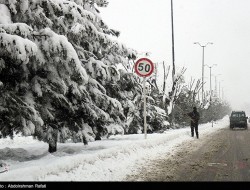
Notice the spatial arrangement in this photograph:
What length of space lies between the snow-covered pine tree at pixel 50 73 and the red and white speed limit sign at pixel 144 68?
1.80m

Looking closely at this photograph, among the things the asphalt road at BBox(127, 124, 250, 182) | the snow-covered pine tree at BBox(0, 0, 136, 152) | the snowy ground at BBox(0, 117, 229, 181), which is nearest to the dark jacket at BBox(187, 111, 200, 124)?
the snowy ground at BBox(0, 117, 229, 181)

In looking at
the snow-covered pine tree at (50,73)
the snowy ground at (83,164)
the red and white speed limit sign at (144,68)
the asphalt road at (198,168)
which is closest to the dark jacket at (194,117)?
the red and white speed limit sign at (144,68)

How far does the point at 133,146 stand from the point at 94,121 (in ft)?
5.26

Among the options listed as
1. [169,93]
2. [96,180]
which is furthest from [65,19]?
[169,93]

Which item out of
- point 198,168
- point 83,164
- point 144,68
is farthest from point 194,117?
point 83,164

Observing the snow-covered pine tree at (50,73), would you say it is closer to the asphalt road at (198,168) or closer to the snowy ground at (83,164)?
the snowy ground at (83,164)

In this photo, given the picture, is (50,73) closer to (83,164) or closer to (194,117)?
(83,164)

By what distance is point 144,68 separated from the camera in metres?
14.2

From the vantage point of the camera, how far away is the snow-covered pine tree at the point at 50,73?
902 centimetres

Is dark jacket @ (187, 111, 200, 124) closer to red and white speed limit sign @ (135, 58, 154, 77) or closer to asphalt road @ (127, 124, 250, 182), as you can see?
red and white speed limit sign @ (135, 58, 154, 77)

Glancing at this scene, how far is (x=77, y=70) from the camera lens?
31.3 ft

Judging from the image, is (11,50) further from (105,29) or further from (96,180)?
(105,29)

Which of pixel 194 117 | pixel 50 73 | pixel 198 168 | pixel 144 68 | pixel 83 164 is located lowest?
pixel 198 168

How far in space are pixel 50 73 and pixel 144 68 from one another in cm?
492
